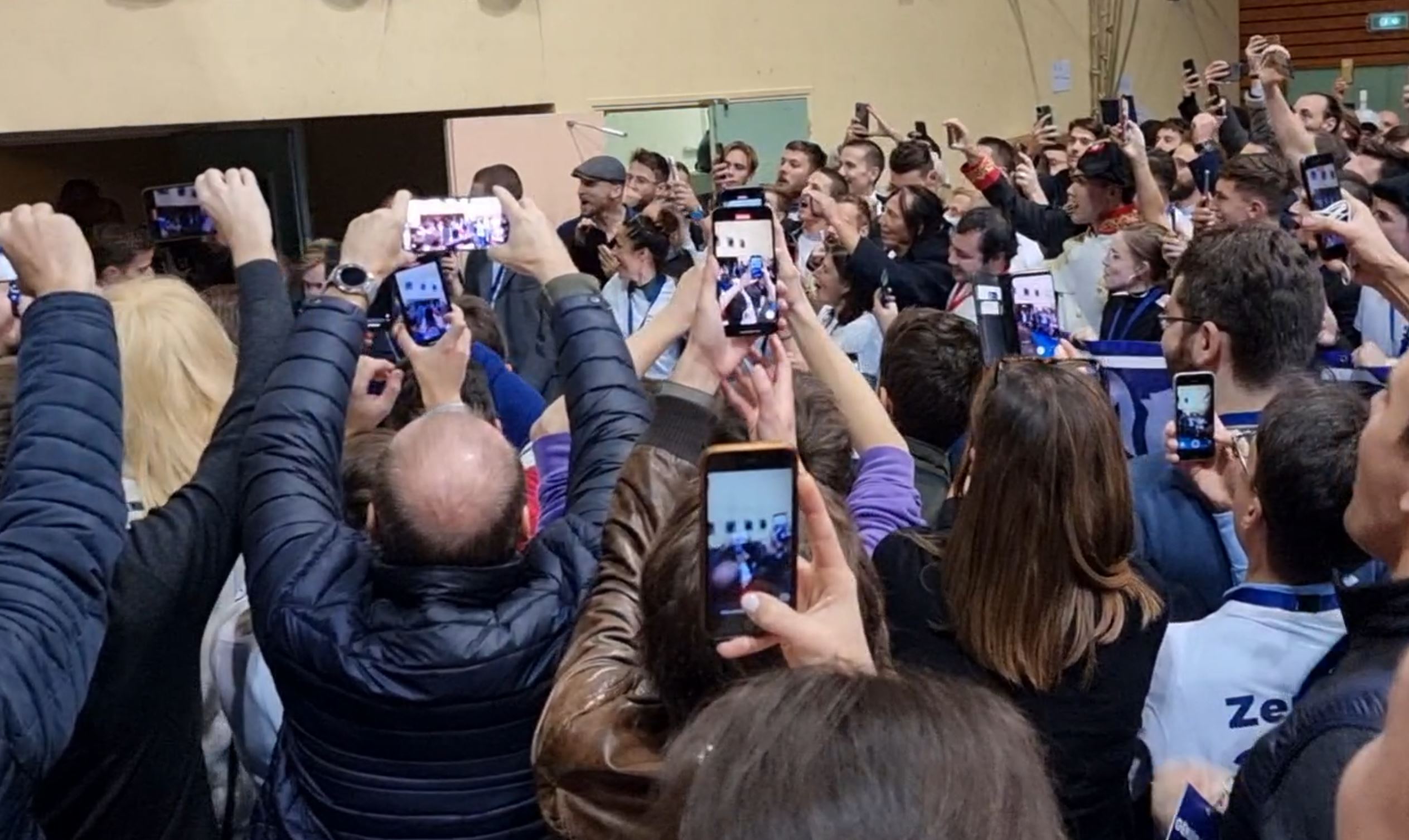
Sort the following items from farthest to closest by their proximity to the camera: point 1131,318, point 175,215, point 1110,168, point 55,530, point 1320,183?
1. point 1110,168
2. point 1131,318
3. point 1320,183
4. point 175,215
5. point 55,530

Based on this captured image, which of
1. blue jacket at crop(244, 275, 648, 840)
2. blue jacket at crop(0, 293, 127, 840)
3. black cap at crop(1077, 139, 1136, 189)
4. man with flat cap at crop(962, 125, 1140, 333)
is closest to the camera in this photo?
blue jacket at crop(0, 293, 127, 840)

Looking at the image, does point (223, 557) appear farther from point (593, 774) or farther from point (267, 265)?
point (593, 774)

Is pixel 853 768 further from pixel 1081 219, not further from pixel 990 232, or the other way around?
pixel 1081 219

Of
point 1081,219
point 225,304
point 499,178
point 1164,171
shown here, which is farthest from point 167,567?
point 1164,171

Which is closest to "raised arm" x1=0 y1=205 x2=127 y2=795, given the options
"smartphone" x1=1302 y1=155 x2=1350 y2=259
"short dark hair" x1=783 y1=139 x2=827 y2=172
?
"smartphone" x1=1302 y1=155 x2=1350 y2=259

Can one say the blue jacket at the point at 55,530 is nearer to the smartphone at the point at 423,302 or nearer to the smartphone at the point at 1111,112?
the smartphone at the point at 423,302

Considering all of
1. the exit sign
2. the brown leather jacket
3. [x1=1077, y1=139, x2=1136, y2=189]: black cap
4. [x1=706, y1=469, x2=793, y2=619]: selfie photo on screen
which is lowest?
the brown leather jacket

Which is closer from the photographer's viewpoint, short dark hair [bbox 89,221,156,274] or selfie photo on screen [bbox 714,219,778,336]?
selfie photo on screen [bbox 714,219,778,336]

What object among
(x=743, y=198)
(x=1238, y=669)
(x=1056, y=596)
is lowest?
(x=1238, y=669)

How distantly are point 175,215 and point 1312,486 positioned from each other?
1.98 metres

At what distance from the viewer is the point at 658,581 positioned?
1363mm

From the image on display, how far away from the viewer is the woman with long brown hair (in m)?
1.83

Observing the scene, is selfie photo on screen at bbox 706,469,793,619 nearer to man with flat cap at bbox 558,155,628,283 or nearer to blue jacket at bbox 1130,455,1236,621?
blue jacket at bbox 1130,455,1236,621

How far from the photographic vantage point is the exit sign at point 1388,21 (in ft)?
46.2
